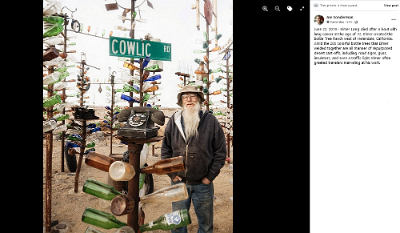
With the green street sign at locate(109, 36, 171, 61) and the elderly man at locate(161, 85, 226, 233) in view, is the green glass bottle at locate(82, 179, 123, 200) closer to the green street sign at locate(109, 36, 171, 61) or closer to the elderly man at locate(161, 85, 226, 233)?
the elderly man at locate(161, 85, 226, 233)

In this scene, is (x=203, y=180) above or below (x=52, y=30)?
below

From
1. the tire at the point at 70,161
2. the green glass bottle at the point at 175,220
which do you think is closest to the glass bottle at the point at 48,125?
the green glass bottle at the point at 175,220

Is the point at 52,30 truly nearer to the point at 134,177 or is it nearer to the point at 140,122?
the point at 140,122

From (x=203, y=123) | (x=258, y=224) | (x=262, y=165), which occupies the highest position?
(x=203, y=123)

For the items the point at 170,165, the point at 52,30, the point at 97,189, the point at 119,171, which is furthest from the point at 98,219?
the point at 52,30

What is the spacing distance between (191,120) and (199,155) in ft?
0.74

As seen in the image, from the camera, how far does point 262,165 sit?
87 centimetres

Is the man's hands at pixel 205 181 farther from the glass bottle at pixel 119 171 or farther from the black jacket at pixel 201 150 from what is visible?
the glass bottle at pixel 119 171

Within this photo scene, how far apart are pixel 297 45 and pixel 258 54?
159mm

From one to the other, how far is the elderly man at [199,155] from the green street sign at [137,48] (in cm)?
29

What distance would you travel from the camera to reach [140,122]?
0.95 m

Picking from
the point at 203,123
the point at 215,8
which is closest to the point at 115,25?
the point at 215,8

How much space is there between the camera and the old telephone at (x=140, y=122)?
2.96 ft
